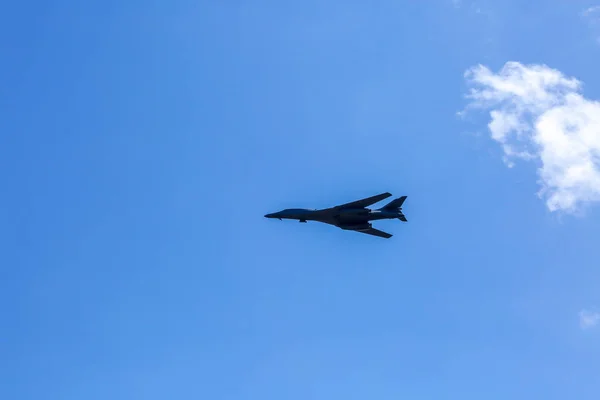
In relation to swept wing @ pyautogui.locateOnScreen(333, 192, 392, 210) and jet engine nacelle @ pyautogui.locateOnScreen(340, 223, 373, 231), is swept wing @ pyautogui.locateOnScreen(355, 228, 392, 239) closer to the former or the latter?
jet engine nacelle @ pyautogui.locateOnScreen(340, 223, 373, 231)

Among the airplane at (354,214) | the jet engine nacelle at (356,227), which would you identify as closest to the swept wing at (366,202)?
the airplane at (354,214)

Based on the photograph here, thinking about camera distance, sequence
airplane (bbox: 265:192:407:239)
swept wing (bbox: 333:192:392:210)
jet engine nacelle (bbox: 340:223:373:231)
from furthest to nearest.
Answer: jet engine nacelle (bbox: 340:223:373:231), airplane (bbox: 265:192:407:239), swept wing (bbox: 333:192:392:210)

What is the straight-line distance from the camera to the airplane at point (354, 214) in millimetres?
112250

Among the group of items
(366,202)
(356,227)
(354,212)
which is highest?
(366,202)

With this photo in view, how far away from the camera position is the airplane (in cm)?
11225

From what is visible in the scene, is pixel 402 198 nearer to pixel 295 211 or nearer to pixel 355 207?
pixel 355 207

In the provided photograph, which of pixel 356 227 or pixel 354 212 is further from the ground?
pixel 354 212

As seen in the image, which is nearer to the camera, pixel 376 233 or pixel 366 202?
pixel 366 202

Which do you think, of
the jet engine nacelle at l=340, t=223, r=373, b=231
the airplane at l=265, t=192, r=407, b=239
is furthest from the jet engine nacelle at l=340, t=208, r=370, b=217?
the jet engine nacelle at l=340, t=223, r=373, b=231

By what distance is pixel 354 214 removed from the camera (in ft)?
369

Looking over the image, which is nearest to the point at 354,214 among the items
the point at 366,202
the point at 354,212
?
the point at 354,212

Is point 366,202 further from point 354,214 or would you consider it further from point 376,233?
point 376,233

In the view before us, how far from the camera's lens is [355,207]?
4427 inches

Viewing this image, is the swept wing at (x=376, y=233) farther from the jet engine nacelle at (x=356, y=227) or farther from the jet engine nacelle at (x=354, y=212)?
the jet engine nacelle at (x=354, y=212)
